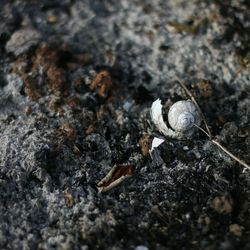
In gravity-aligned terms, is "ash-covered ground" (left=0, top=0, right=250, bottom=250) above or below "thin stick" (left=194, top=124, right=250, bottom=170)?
above

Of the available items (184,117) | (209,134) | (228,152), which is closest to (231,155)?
(228,152)

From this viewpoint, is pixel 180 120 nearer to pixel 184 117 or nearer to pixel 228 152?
pixel 184 117

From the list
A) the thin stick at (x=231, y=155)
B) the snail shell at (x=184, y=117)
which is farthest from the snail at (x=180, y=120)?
the thin stick at (x=231, y=155)

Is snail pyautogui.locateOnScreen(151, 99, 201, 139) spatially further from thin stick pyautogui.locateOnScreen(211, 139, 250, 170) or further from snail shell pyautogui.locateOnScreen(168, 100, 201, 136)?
thin stick pyautogui.locateOnScreen(211, 139, 250, 170)

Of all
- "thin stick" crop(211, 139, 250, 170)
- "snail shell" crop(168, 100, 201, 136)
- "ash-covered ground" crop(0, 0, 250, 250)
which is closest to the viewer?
"ash-covered ground" crop(0, 0, 250, 250)

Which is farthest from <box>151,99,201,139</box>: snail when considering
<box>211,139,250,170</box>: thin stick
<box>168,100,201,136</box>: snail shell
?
<box>211,139,250,170</box>: thin stick

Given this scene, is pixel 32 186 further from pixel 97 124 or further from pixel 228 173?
pixel 228 173
